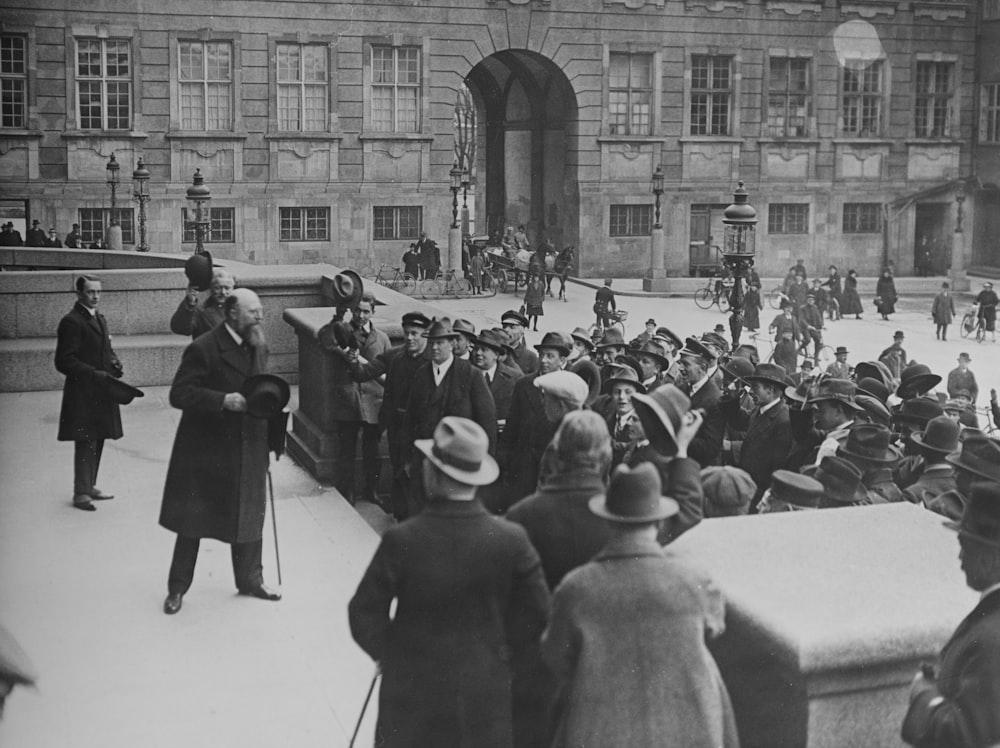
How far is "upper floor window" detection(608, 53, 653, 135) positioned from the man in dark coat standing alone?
118ft

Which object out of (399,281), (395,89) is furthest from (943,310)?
(395,89)

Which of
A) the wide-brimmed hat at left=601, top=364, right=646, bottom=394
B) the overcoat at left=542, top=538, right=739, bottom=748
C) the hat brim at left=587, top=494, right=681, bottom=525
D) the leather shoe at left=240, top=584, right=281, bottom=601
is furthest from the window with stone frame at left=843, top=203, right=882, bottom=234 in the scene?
the overcoat at left=542, top=538, right=739, bottom=748

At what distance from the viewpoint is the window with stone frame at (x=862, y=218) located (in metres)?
48.5

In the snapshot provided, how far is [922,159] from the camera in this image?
49.1 meters

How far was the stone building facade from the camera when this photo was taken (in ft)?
127

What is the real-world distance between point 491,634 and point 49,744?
2.70 metres

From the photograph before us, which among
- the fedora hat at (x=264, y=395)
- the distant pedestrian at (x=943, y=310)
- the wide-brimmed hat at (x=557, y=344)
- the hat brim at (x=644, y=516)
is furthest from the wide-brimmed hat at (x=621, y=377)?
the distant pedestrian at (x=943, y=310)

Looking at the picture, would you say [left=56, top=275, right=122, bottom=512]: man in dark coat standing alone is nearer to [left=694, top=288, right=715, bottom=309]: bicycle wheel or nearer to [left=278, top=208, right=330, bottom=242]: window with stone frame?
[left=694, top=288, right=715, bottom=309]: bicycle wheel

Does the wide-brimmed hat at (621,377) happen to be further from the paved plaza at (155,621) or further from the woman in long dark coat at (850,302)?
the woman in long dark coat at (850,302)

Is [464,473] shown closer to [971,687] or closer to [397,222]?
[971,687]

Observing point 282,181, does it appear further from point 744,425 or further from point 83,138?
point 744,425

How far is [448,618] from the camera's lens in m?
5.00

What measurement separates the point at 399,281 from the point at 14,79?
42.2 feet

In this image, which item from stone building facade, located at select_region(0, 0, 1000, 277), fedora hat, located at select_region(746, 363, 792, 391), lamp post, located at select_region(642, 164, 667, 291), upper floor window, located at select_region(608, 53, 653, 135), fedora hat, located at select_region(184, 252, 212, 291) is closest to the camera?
fedora hat, located at select_region(746, 363, 792, 391)
